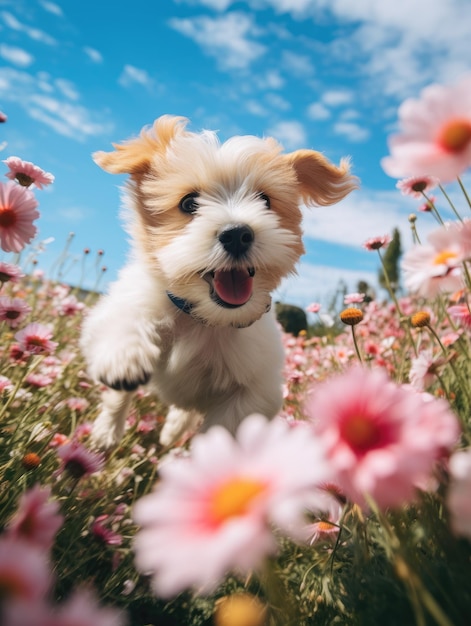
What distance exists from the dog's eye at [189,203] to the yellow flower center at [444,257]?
1465 mm

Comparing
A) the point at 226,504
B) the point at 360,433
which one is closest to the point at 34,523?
the point at 226,504

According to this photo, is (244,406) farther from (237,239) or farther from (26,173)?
(26,173)

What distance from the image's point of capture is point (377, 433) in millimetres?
598

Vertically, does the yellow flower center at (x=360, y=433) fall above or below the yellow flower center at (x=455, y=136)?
below

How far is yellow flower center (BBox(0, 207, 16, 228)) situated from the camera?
4.95 feet

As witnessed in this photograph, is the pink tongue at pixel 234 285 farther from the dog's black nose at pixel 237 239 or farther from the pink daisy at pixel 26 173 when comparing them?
the pink daisy at pixel 26 173

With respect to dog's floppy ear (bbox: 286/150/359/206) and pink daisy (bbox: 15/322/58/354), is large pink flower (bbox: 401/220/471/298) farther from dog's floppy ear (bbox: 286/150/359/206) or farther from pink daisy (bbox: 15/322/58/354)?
dog's floppy ear (bbox: 286/150/359/206)

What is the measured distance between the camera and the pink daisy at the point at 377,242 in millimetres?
2389

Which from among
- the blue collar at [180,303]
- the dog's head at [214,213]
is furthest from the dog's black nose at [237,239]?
the blue collar at [180,303]

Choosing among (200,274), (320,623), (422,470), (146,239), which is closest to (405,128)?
(422,470)

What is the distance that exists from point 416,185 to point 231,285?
93 centimetres

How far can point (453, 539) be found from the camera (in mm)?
881

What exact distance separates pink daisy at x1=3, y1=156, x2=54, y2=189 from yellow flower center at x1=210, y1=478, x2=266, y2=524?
6.05 feet

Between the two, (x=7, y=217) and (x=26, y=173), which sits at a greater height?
(x=26, y=173)
